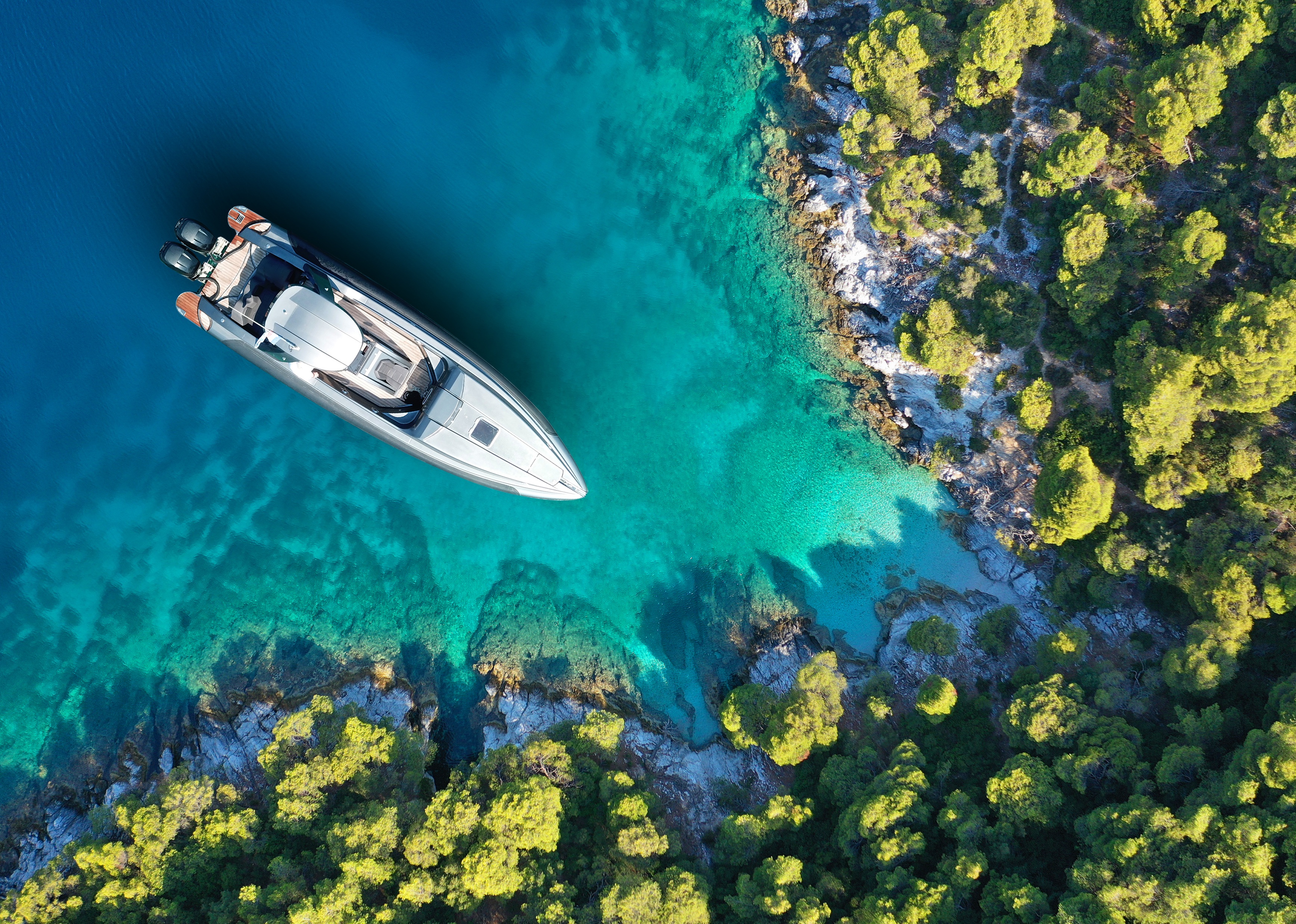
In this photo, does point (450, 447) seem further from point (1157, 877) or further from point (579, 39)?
point (1157, 877)

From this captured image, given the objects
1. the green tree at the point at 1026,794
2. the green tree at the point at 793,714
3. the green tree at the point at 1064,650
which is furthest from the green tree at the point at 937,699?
the green tree at the point at 1064,650

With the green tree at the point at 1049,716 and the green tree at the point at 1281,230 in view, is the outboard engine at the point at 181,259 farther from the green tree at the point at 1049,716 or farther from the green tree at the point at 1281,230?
the green tree at the point at 1281,230

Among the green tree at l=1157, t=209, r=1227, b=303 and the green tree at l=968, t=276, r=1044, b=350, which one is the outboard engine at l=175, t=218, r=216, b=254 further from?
the green tree at l=1157, t=209, r=1227, b=303

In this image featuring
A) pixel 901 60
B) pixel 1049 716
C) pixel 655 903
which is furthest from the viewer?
pixel 901 60

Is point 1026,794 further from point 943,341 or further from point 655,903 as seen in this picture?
point 943,341

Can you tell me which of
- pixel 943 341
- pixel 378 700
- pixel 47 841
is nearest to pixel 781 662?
pixel 943 341

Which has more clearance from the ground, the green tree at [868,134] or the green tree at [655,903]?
the green tree at [868,134]
